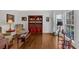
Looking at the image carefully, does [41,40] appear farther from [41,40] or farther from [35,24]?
[35,24]

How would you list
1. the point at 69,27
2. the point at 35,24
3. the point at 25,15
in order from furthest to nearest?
the point at 35,24
the point at 69,27
the point at 25,15

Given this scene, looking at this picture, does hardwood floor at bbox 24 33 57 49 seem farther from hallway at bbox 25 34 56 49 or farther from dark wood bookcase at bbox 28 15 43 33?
dark wood bookcase at bbox 28 15 43 33

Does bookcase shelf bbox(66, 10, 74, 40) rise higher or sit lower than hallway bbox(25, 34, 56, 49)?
higher

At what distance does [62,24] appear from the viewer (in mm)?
2086

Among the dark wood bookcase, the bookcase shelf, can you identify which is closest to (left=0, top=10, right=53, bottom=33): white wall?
the dark wood bookcase

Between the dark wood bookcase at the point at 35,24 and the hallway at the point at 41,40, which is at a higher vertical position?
the dark wood bookcase at the point at 35,24

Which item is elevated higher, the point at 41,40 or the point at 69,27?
the point at 69,27

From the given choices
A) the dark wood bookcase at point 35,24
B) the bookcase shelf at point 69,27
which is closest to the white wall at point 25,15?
the dark wood bookcase at point 35,24

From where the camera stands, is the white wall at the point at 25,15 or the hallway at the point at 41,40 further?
the hallway at the point at 41,40

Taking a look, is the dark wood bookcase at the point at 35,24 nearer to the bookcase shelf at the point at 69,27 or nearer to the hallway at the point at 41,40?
the hallway at the point at 41,40

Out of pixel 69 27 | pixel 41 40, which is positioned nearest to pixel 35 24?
pixel 41 40
